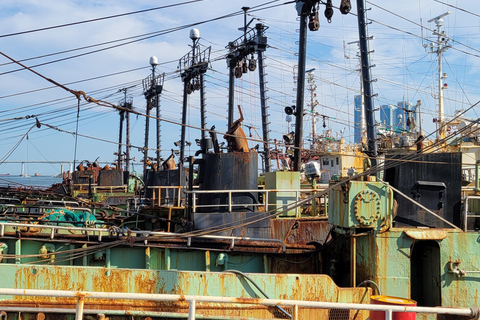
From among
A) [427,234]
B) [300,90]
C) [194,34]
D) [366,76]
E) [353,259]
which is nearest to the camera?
[427,234]

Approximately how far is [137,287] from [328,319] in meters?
3.67

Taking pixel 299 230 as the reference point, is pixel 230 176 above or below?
above

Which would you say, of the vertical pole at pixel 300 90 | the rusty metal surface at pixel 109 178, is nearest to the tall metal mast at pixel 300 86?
the vertical pole at pixel 300 90

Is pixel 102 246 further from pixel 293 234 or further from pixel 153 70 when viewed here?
pixel 153 70

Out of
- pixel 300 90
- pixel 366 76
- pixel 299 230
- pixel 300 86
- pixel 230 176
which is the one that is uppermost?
pixel 366 76

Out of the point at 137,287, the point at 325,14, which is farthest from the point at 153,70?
the point at 137,287

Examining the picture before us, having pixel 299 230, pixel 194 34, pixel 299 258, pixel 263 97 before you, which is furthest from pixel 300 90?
pixel 194 34

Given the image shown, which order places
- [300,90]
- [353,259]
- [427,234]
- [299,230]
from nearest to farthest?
[427,234], [353,259], [299,230], [300,90]

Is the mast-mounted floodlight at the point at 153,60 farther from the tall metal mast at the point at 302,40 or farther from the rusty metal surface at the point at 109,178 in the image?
the tall metal mast at the point at 302,40

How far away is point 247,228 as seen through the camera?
11.6 meters

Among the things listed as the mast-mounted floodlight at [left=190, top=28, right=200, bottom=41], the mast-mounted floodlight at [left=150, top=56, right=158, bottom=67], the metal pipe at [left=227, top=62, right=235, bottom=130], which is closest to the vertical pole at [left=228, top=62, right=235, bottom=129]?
the metal pipe at [left=227, top=62, right=235, bottom=130]

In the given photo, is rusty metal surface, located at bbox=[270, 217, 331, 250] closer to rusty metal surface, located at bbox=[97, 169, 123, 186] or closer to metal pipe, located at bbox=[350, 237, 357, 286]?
metal pipe, located at bbox=[350, 237, 357, 286]

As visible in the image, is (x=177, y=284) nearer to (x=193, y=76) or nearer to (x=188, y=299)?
(x=188, y=299)

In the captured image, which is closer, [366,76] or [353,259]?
[353,259]
